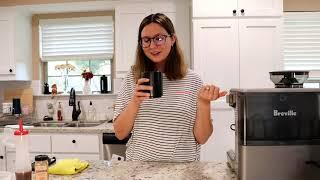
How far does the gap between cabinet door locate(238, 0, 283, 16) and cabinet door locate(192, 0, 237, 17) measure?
0.28ft

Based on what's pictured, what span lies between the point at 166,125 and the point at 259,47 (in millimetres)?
1792

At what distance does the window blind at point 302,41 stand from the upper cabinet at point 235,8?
602 mm

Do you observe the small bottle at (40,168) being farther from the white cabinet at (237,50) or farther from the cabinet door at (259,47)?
the cabinet door at (259,47)

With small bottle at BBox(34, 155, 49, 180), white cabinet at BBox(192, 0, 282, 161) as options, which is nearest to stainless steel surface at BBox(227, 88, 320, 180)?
small bottle at BBox(34, 155, 49, 180)

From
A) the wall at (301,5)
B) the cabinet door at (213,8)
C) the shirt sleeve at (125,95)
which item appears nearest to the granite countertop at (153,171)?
the shirt sleeve at (125,95)

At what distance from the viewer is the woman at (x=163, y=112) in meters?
1.36

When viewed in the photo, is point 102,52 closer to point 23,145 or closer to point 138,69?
point 138,69

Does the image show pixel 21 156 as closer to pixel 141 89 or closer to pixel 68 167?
pixel 68 167

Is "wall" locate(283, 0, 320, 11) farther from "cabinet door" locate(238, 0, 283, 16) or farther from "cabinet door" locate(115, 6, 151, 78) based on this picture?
"cabinet door" locate(115, 6, 151, 78)

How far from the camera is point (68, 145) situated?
2.91 meters

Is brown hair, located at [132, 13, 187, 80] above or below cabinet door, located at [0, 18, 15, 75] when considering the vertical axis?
below

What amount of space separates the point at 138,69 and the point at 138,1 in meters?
1.96

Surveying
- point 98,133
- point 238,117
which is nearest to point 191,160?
point 238,117

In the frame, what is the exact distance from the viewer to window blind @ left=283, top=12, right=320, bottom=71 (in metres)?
3.35
